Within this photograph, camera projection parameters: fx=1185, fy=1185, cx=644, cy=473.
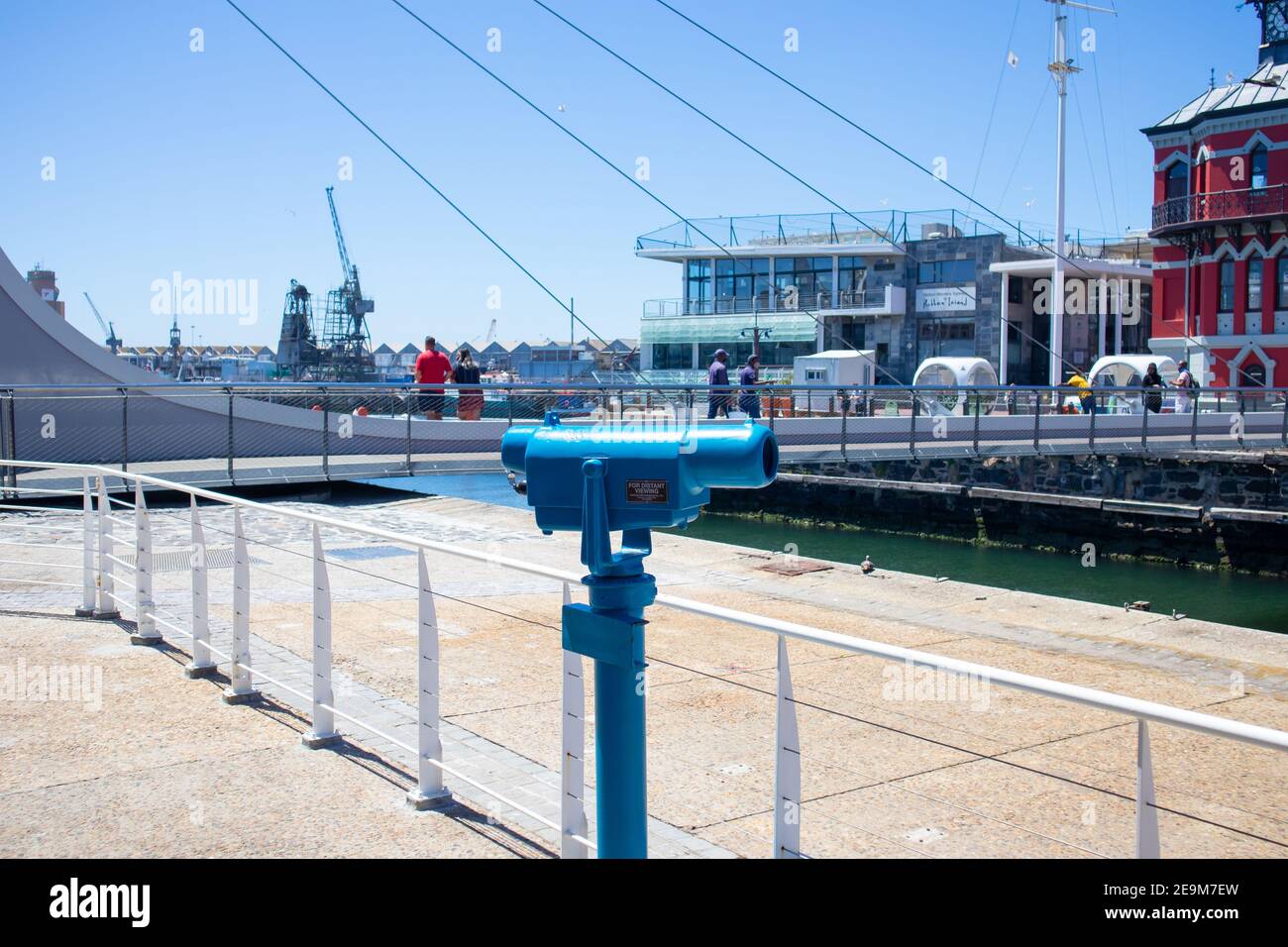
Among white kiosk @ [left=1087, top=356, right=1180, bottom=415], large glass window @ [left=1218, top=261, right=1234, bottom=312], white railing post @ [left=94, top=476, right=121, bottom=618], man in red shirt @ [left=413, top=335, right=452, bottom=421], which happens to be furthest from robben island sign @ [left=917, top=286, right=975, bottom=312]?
white railing post @ [left=94, top=476, right=121, bottom=618]

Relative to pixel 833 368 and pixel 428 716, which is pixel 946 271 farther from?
pixel 428 716

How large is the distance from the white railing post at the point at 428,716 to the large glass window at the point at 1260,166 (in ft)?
140

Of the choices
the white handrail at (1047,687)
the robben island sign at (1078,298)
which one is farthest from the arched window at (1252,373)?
the white handrail at (1047,687)

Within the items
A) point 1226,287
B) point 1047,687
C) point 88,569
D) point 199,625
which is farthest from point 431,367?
point 1226,287

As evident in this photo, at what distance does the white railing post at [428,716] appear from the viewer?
511cm

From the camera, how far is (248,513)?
14.7 meters

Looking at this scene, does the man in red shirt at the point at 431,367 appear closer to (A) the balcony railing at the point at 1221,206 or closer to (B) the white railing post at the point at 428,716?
(B) the white railing post at the point at 428,716

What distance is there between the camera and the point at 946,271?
56531 millimetres

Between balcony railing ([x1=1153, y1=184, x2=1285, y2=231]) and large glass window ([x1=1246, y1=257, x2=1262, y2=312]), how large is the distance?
68.4 inches

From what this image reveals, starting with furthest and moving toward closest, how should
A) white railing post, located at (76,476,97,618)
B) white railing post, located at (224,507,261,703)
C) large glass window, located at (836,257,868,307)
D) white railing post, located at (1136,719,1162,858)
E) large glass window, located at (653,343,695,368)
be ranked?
large glass window, located at (653,343,695,368)
large glass window, located at (836,257,868,307)
white railing post, located at (76,476,97,618)
white railing post, located at (224,507,261,703)
white railing post, located at (1136,719,1162,858)

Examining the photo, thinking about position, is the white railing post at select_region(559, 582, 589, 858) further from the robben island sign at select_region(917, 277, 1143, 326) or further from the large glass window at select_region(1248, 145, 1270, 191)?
the robben island sign at select_region(917, 277, 1143, 326)

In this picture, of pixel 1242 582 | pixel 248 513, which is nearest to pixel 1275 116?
pixel 1242 582

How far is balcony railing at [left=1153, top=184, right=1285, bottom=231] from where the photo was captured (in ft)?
131
